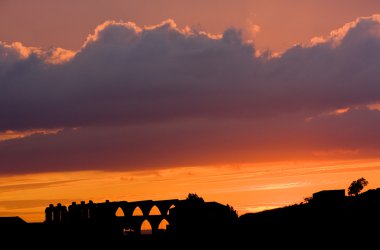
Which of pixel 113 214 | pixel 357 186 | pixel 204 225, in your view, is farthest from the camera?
pixel 357 186

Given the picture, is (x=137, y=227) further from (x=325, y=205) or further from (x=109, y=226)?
(x=325, y=205)

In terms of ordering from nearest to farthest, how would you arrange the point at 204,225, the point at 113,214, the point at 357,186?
the point at 204,225, the point at 113,214, the point at 357,186

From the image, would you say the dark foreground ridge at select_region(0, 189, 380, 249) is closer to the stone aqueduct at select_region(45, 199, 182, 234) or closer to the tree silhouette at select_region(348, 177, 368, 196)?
the stone aqueduct at select_region(45, 199, 182, 234)

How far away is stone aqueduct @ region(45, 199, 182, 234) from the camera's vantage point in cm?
10300

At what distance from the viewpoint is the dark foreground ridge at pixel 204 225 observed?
Result: 68.2 m

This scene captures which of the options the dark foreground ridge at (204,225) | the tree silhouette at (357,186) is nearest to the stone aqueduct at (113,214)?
the dark foreground ridge at (204,225)

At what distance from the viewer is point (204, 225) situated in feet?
293

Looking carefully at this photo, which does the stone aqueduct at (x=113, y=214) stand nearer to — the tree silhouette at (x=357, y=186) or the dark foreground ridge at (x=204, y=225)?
the dark foreground ridge at (x=204, y=225)

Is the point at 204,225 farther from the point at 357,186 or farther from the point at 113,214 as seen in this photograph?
the point at 357,186

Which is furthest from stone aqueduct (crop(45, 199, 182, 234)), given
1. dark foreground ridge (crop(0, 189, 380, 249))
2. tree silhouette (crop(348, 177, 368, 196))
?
tree silhouette (crop(348, 177, 368, 196))

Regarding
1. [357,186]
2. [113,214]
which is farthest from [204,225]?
[357,186]

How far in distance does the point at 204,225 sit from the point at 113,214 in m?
20.5

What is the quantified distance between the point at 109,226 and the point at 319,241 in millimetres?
38380

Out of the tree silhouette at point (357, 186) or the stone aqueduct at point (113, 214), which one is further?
the tree silhouette at point (357, 186)
